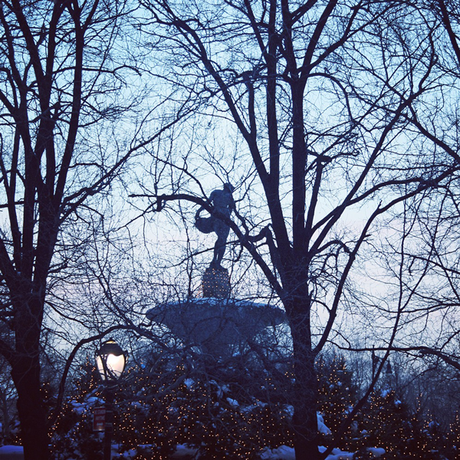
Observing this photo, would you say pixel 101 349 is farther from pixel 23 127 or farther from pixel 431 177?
pixel 431 177

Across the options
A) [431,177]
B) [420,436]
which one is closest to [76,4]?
[431,177]

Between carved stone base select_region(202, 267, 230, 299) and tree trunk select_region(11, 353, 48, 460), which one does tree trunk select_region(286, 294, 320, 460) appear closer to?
carved stone base select_region(202, 267, 230, 299)

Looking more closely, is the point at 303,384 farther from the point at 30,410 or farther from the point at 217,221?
the point at 30,410

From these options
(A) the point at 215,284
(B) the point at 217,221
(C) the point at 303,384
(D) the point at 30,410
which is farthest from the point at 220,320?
(D) the point at 30,410

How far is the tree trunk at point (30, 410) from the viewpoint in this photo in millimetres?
9367

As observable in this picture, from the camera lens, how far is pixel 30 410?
9469 millimetres

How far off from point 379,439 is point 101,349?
35.5ft

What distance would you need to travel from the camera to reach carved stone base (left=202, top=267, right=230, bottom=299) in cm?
802

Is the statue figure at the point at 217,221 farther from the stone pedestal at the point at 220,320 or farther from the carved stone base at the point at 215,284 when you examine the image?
the stone pedestal at the point at 220,320

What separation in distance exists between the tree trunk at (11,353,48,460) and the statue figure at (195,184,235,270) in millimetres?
3129

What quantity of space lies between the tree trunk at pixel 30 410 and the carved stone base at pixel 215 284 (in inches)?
119

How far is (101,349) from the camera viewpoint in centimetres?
866

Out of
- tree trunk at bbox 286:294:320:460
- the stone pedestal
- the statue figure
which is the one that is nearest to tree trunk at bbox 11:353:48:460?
the stone pedestal

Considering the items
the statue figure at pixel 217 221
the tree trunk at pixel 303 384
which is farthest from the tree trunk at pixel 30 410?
the tree trunk at pixel 303 384
